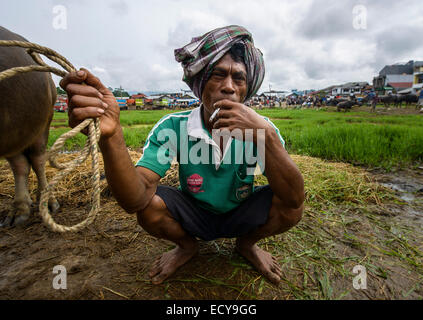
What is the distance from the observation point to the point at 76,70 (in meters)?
0.83

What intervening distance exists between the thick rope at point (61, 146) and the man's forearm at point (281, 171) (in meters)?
0.73

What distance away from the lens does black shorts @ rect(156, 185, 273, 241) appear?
4.37ft

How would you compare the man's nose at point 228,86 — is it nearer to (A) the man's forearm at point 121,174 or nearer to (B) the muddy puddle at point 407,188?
(A) the man's forearm at point 121,174

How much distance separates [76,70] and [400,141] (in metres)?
4.81

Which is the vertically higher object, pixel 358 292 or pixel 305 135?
pixel 305 135

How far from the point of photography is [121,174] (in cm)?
99

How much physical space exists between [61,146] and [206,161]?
82 cm

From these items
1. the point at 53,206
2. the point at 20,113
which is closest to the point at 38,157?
the point at 53,206

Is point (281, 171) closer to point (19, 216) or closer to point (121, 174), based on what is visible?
point (121, 174)

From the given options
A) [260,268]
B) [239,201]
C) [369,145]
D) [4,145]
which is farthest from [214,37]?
[369,145]

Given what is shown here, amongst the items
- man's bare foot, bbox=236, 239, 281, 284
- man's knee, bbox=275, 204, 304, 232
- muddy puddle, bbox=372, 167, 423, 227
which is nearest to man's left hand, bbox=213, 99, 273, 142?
man's knee, bbox=275, 204, 304, 232

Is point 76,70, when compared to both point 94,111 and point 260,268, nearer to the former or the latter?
point 94,111

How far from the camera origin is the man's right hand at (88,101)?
794 mm
